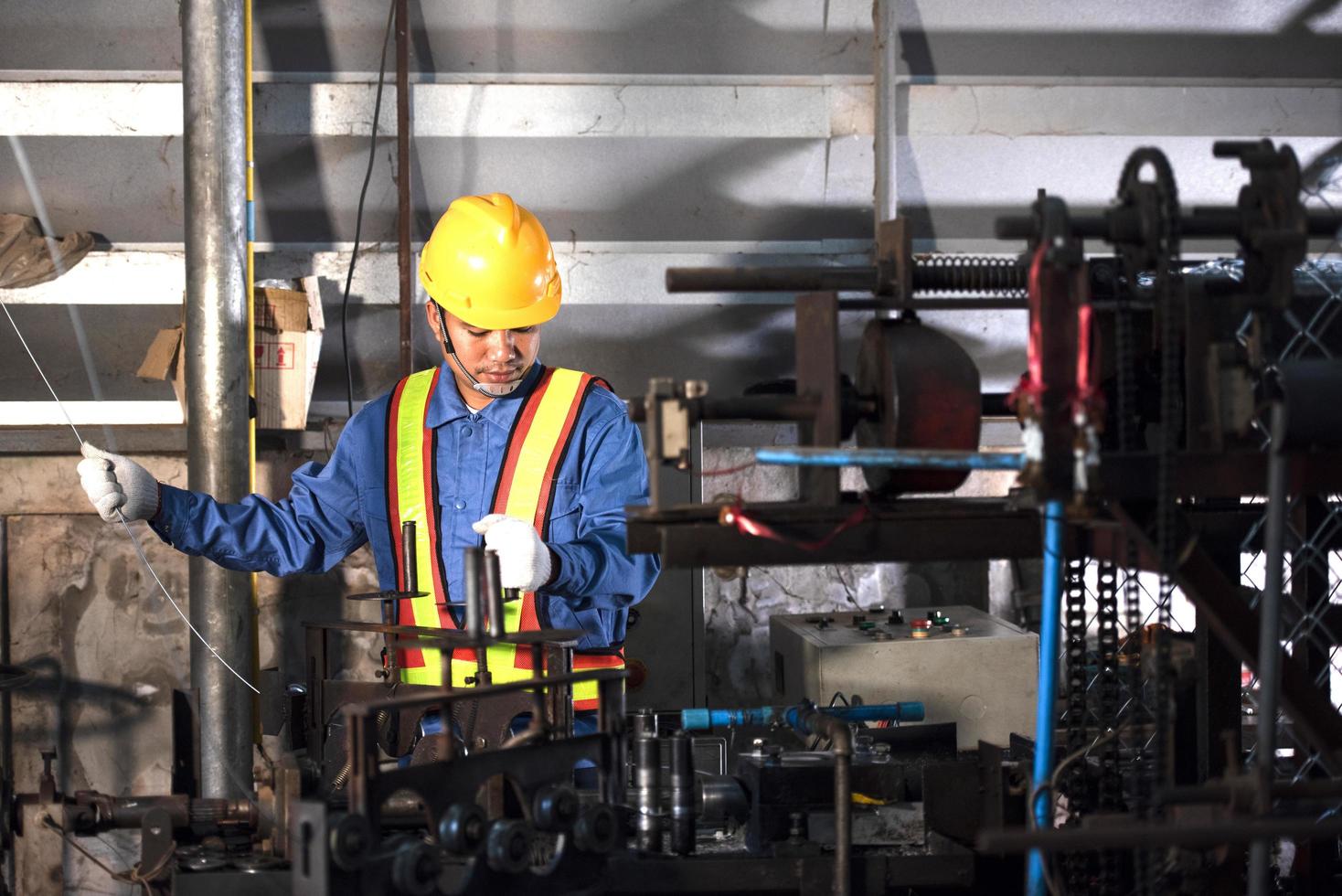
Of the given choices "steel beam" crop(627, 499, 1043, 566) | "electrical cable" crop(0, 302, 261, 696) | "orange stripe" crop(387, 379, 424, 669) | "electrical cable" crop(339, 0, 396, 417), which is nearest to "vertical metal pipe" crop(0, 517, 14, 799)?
"electrical cable" crop(0, 302, 261, 696)

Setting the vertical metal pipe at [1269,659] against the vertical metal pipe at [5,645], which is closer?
the vertical metal pipe at [1269,659]

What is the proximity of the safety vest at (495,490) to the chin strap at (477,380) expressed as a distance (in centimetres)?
4

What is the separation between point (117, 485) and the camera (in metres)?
2.75

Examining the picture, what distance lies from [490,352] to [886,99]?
126cm

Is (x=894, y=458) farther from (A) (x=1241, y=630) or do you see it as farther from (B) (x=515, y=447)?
(B) (x=515, y=447)

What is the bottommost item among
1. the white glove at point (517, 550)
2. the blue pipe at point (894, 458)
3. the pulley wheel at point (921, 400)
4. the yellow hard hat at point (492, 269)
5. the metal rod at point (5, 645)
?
the metal rod at point (5, 645)

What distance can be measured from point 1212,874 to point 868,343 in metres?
0.88

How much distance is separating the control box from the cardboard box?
144 cm

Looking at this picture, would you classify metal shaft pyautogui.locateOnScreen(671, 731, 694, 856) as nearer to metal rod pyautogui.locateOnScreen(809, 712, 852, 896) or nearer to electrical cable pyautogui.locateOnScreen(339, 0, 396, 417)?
metal rod pyautogui.locateOnScreen(809, 712, 852, 896)

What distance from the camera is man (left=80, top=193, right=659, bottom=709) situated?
285 cm

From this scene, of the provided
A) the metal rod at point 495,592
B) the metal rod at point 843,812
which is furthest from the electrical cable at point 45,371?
the metal rod at point 843,812

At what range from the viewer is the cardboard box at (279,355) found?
11.8ft

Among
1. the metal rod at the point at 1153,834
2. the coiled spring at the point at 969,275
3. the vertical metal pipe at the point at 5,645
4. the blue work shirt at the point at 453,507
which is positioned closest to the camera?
the metal rod at the point at 1153,834

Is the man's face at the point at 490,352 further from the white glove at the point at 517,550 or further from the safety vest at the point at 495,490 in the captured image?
the white glove at the point at 517,550
